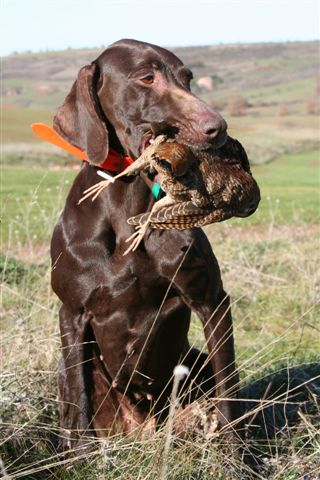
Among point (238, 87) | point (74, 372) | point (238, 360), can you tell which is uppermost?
point (74, 372)

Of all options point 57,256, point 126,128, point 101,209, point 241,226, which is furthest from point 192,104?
point 241,226

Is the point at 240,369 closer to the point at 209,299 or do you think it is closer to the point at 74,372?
the point at 209,299

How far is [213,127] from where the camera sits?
346 centimetres

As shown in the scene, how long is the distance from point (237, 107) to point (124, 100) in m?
54.8

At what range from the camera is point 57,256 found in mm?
4035

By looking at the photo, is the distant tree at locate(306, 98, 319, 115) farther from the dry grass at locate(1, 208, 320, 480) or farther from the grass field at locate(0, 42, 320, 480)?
the dry grass at locate(1, 208, 320, 480)

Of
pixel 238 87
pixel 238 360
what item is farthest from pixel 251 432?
pixel 238 87

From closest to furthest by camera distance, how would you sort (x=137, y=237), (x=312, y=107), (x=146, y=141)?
(x=137, y=237)
(x=146, y=141)
(x=312, y=107)

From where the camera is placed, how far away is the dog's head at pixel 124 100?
12.4 ft

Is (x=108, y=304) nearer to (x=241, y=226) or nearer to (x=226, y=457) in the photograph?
(x=226, y=457)

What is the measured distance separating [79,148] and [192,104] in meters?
0.59

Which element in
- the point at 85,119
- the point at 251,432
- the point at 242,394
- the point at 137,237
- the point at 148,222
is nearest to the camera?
the point at 148,222

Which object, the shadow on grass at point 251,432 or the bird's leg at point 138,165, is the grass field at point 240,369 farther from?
the bird's leg at point 138,165

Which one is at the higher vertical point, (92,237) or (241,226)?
(92,237)
